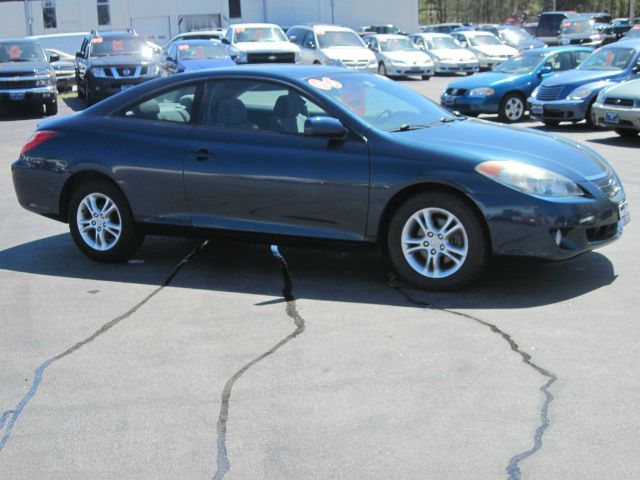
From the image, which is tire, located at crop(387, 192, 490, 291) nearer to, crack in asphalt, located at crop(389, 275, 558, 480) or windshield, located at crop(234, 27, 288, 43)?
crack in asphalt, located at crop(389, 275, 558, 480)

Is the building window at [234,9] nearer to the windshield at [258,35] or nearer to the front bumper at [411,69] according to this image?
the windshield at [258,35]

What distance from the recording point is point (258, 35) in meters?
31.6

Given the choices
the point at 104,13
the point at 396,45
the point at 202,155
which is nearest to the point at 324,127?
the point at 202,155

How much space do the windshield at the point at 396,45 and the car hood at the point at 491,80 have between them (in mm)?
12923

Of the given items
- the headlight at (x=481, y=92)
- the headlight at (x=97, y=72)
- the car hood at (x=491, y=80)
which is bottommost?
the headlight at (x=481, y=92)

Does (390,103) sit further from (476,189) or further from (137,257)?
(137,257)

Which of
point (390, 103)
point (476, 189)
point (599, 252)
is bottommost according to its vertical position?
point (599, 252)

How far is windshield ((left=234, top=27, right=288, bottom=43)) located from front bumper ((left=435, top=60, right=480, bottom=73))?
18.9 feet

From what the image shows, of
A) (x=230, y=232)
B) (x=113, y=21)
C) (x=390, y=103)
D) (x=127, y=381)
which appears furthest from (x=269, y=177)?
(x=113, y=21)

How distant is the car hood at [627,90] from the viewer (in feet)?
49.6

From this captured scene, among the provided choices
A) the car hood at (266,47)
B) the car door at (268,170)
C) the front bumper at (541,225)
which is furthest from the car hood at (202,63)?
the front bumper at (541,225)

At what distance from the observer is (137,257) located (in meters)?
8.23

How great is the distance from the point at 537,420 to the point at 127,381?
214 cm

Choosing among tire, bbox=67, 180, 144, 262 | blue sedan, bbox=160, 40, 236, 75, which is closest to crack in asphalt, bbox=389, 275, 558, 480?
tire, bbox=67, 180, 144, 262
